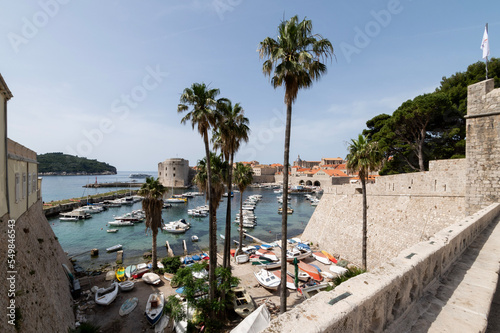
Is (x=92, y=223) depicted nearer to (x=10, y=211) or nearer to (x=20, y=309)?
(x=10, y=211)

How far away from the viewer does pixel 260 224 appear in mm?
44969

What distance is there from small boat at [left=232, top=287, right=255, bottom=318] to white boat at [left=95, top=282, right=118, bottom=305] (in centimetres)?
895

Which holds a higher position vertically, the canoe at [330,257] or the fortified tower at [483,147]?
the fortified tower at [483,147]

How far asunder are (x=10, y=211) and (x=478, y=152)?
77.5 ft

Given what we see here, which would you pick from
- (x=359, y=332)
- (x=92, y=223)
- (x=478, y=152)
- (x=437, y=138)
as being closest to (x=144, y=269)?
(x=359, y=332)

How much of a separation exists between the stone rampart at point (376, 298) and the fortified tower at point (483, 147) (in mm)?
10493

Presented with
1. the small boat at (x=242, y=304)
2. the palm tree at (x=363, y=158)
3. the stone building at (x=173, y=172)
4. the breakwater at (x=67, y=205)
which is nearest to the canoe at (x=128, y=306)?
the small boat at (x=242, y=304)

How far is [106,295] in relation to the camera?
15.8m

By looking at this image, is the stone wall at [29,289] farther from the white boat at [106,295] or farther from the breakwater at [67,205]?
the breakwater at [67,205]

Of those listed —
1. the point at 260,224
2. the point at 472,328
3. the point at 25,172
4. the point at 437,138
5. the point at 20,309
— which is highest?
the point at 437,138

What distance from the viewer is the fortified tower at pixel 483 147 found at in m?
11.4

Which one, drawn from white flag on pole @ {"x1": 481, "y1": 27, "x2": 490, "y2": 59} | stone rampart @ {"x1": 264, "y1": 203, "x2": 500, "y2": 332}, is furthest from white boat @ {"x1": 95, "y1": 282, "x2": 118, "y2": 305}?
white flag on pole @ {"x1": 481, "y1": 27, "x2": 490, "y2": 59}

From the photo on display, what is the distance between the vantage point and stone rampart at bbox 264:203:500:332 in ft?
7.05

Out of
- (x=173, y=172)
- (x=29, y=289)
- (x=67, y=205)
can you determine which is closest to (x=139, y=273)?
(x=29, y=289)
